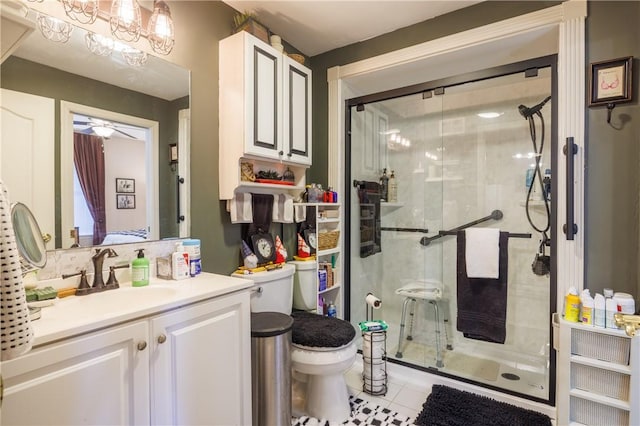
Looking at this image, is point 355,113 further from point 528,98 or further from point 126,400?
point 126,400

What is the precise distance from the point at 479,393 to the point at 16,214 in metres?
2.61

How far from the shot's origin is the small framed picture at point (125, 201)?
5.02 ft

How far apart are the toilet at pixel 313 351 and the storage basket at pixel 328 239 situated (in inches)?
15.1

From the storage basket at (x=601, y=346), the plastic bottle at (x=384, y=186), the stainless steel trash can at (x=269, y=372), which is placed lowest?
the stainless steel trash can at (x=269, y=372)

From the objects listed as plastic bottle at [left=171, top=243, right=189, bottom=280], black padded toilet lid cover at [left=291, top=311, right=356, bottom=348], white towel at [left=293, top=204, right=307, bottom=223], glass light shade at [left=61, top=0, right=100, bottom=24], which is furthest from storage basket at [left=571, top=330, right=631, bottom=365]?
glass light shade at [left=61, top=0, right=100, bottom=24]

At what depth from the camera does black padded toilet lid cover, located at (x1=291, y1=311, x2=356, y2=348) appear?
5.81 feet

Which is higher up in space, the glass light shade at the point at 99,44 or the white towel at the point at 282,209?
the glass light shade at the point at 99,44

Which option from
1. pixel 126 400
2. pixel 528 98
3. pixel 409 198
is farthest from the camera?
pixel 409 198

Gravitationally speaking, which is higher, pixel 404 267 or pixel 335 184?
pixel 335 184

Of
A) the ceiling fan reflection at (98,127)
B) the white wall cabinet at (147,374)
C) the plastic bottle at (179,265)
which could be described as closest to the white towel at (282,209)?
the plastic bottle at (179,265)

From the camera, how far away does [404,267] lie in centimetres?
296

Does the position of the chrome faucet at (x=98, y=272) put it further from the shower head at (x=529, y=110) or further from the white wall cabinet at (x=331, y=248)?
the shower head at (x=529, y=110)

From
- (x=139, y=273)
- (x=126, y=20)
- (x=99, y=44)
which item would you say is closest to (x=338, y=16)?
(x=126, y=20)

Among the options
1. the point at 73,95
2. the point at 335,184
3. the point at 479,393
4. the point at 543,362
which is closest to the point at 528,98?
the point at 335,184
